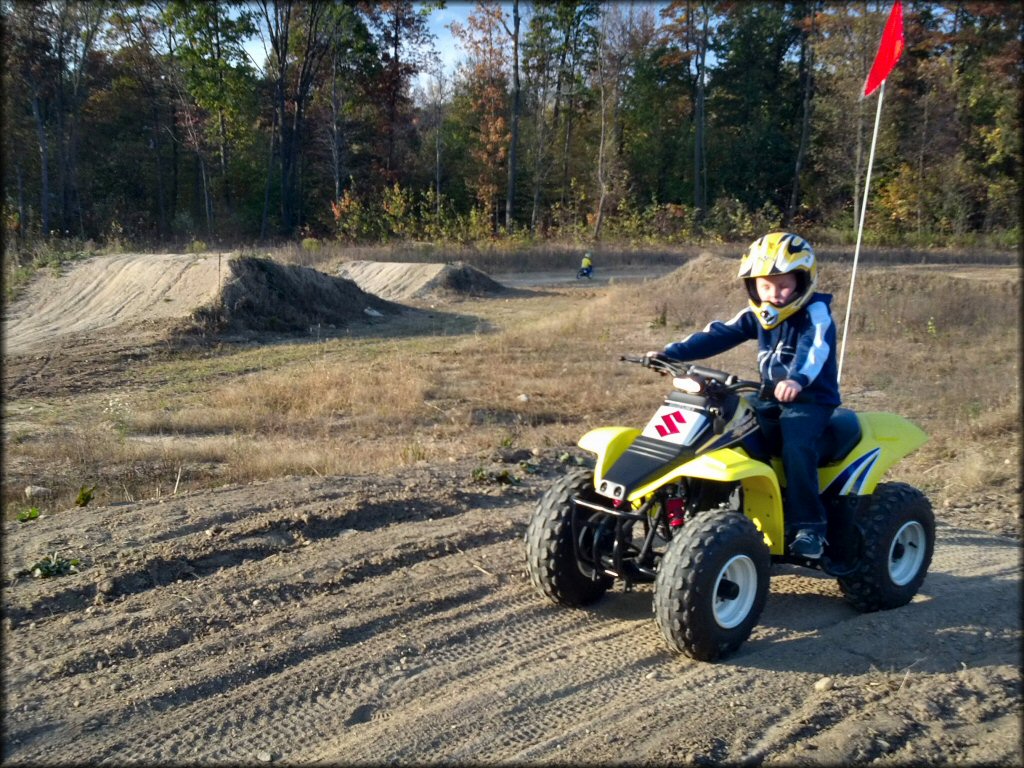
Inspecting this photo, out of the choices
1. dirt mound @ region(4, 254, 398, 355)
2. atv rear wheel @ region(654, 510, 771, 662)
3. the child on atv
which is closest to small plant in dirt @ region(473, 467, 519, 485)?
the child on atv

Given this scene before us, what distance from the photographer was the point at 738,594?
16.1ft

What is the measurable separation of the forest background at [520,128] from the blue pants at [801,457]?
37785 millimetres

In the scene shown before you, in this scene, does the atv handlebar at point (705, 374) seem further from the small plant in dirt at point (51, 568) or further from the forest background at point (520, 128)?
the forest background at point (520, 128)

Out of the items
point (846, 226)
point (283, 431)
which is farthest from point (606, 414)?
point (846, 226)

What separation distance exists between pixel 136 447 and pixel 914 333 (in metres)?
15.2

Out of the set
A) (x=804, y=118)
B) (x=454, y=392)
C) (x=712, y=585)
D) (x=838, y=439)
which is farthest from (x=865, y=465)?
(x=804, y=118)

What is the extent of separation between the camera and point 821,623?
5418 millimetres

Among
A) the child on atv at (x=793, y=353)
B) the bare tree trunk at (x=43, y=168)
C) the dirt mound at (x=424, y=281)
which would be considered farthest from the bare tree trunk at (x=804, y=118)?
the child on atv at (x=793, y=353)

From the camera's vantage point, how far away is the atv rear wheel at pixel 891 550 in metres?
5.38

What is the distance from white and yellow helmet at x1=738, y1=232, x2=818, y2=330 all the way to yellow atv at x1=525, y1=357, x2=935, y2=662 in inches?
22.4

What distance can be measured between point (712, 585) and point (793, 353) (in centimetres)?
168

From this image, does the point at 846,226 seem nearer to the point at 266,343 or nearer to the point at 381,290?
the point at 381,290

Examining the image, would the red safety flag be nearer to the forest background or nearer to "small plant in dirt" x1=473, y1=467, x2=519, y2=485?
"small plant in dirt" x1=473, y1=467, x2=519, y2=485

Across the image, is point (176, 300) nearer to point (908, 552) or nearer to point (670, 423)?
point (670, 423)
